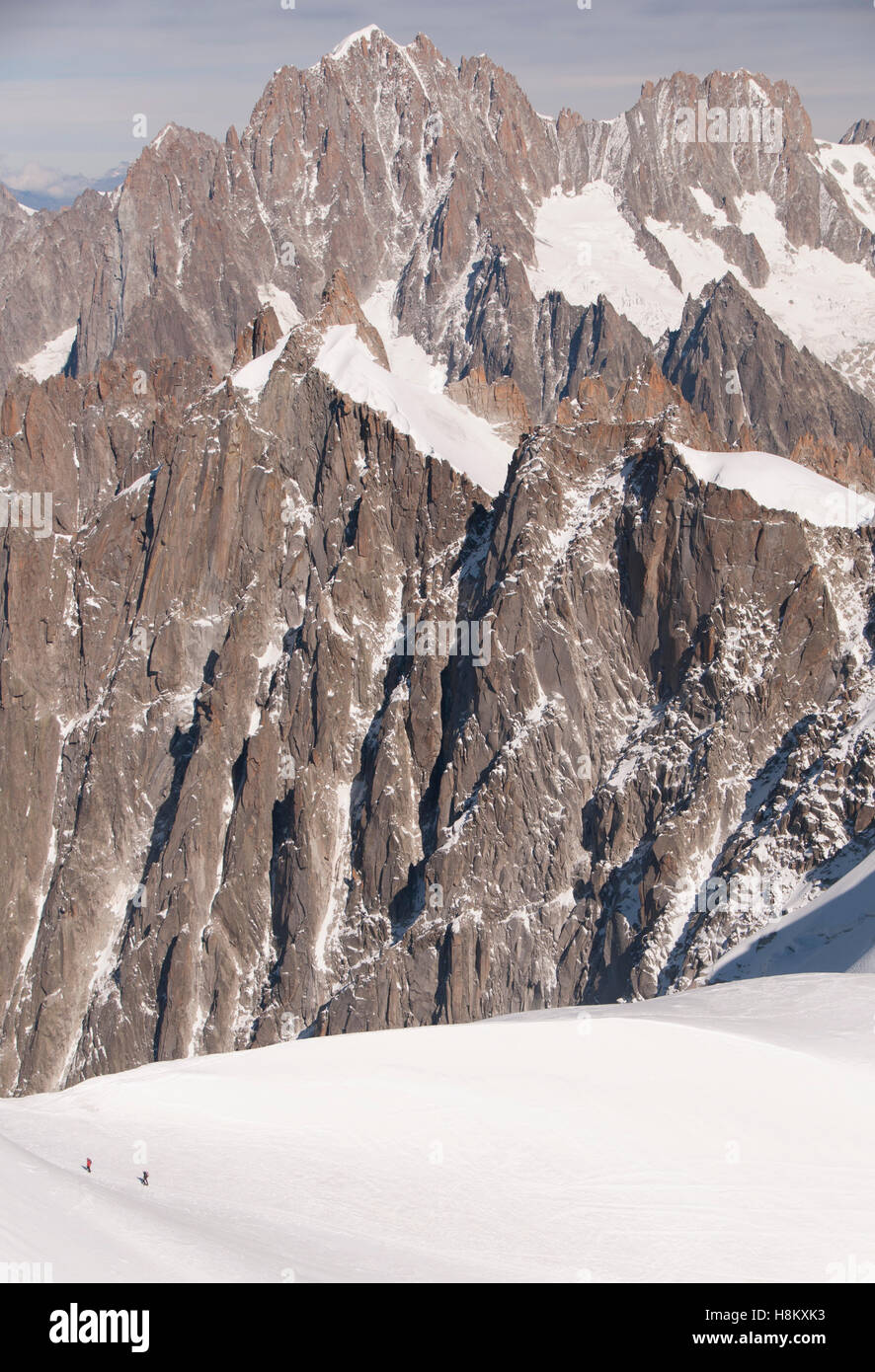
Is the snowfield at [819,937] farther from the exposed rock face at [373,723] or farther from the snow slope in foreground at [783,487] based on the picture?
the snow slope in foreground at [783,487]

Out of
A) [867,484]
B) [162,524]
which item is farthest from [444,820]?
[867,484]

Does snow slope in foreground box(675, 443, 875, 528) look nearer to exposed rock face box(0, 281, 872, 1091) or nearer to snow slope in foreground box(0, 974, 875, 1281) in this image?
exposed rock face box(0, 281, 872, 1091)

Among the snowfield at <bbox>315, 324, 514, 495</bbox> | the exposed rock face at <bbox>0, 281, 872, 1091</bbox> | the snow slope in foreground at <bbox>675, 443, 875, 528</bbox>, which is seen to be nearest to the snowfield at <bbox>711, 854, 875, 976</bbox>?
the exposed rock face at <bbox>0, 281, 872, 1091</bbox>

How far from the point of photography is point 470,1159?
40406 mm

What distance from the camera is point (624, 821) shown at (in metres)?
107

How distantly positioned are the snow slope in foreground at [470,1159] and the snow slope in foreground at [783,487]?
2440 inches

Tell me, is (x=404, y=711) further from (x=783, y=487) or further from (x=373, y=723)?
(x=783, y=487)

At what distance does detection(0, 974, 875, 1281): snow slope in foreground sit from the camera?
33781 millimetres

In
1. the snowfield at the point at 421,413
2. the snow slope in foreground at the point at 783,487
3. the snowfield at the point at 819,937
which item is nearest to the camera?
the snowfield at the point at 819,937

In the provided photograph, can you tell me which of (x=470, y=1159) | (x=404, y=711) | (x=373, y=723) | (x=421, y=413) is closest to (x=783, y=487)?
(x=404, y=711)

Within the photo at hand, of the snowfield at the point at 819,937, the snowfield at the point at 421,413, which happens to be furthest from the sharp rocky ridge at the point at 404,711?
the snowfield at the point at 819,937

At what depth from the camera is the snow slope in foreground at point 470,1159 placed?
33.8 metres

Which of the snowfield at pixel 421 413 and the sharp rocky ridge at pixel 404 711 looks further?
the snowfield at pixel 421 413

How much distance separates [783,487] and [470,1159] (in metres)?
78.9
